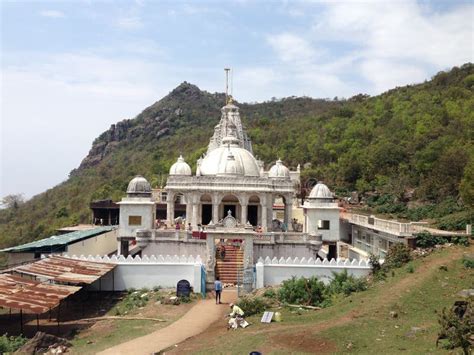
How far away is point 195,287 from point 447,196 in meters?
32.0

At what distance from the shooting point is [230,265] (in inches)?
1196

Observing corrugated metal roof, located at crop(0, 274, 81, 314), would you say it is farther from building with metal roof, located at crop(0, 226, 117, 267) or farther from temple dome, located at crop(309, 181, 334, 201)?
temple dome, located at crop(309, 181, 334, 201)

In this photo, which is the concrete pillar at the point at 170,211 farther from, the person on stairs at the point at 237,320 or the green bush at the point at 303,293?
the person on stairs at the point at 237,320

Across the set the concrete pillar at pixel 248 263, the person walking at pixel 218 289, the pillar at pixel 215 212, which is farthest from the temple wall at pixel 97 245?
the person walking at pixel 218 289

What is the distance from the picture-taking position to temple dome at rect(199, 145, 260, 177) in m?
40.6

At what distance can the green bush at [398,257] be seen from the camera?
26656 millimetres

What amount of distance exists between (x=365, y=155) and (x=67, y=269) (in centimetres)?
4853

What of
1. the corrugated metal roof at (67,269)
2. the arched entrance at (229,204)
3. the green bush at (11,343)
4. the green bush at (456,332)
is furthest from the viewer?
the arched entrance at (229,204)

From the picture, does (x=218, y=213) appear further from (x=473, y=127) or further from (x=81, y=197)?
(x=81, y=197)

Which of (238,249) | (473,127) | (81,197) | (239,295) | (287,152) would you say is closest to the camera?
(239,295)

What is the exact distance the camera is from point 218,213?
4072cm

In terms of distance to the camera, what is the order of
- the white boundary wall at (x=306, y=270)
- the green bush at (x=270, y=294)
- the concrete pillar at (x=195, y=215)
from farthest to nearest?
the concrete pillar at (x=195, y=215) → the white boundary wall at (x=306, y=270) → the green bush at (x=270, y=294)

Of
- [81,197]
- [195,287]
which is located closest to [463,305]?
Result: [195,287]

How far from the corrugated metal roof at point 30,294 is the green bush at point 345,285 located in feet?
38.9
